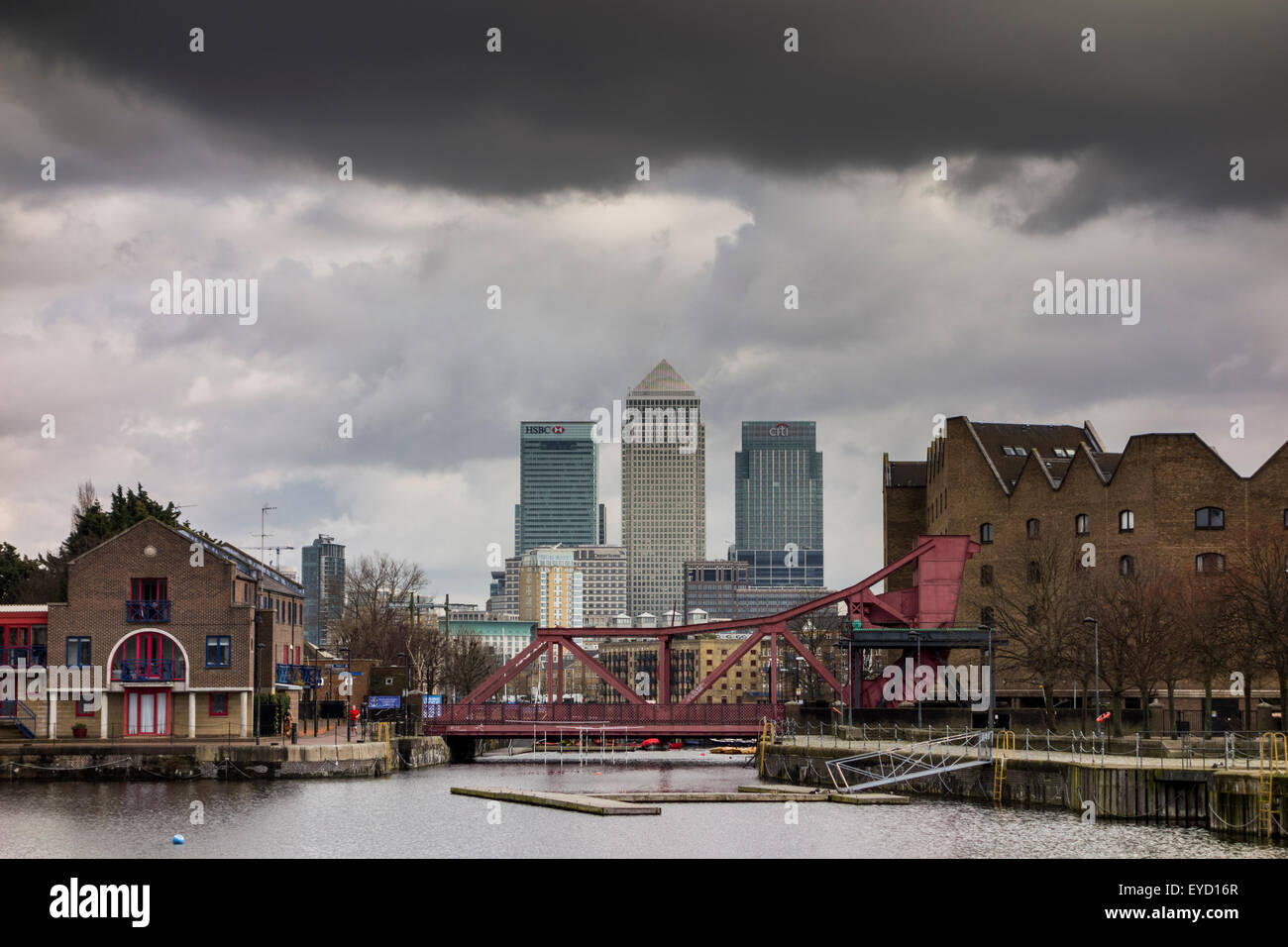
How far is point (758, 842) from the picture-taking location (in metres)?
49.3

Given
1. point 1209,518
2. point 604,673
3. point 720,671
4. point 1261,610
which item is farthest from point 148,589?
point 1209,518

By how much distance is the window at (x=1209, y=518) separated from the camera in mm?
93375

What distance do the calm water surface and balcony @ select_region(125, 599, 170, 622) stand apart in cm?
886

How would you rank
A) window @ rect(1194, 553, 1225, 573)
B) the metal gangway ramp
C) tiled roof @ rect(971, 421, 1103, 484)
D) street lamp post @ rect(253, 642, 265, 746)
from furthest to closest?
tiled roof @ rect(971, 421, 1103, 484) < window @ rect(1194, 553, 1225, 573) < street lamp post @ rect(253, 642, 265, 746) < the metal gangway ramp

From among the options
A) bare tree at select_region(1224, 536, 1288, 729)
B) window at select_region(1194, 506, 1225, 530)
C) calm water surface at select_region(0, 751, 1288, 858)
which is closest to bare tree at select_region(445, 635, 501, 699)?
window at select_region(1194, 506, 1225, 530)

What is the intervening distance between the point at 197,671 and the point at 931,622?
38.9m

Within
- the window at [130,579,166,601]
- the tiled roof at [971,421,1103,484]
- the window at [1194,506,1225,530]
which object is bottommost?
the window at [130,579,166,601]

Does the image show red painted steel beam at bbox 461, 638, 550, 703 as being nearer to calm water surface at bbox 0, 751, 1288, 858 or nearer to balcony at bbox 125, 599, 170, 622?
balcony at bbox 125, 599, 170, 622

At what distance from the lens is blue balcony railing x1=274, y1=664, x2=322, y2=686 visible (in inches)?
3275

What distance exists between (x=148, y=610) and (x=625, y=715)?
2741cm
